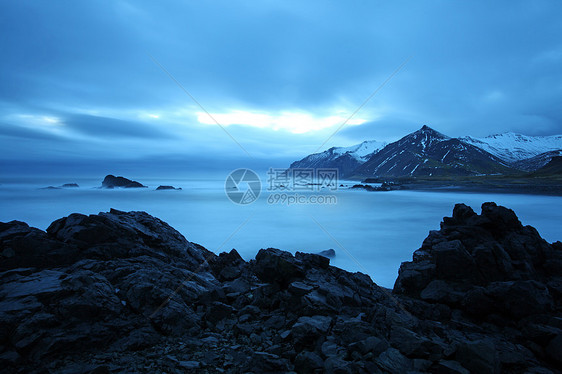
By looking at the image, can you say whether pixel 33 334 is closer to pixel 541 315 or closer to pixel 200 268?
pixel 200 268

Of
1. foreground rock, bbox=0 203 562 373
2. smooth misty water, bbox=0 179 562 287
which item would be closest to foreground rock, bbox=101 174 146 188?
smooth misty water, bbox=0 179 562 287

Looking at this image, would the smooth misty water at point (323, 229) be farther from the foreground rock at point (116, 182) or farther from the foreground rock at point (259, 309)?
the foreground rock at point (116, 182)

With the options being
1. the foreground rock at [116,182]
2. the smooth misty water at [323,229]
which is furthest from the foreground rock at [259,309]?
the foreground rock at [116,182]

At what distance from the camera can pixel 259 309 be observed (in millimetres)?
8242

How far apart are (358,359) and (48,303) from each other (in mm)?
7045

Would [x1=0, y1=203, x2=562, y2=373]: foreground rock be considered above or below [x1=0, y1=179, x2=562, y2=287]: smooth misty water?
above

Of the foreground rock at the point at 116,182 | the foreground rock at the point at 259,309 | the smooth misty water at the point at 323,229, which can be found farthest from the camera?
the foreground rock at the point at 116,182

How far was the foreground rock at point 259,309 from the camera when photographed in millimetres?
5652

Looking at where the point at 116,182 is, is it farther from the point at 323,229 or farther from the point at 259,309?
the point at 259,309

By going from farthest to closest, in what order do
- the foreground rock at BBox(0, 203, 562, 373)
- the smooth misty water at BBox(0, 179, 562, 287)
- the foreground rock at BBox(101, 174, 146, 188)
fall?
the foreground rock at BBox(101, 174, 146, 188)
the smooth misty water at BBox(0, 179, 562, 287)
the foreground rock at BBox(0, 203, 562, 373)

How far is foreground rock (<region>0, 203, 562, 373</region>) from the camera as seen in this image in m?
5.65

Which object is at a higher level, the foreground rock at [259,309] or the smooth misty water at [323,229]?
the foreground rock at [259,309]

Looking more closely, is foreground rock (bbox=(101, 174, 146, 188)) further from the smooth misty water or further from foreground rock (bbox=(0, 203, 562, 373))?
foreground rock (bbox=(0, 203, 562, 373))

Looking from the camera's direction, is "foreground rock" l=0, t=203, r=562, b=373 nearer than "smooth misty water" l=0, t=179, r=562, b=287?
Yes
